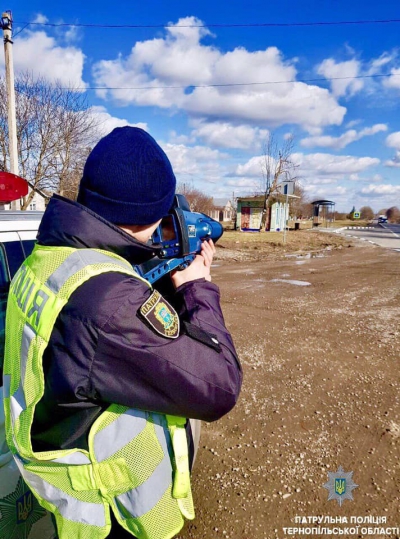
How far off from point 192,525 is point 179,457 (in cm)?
138

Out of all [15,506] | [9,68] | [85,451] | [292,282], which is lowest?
[292,282]

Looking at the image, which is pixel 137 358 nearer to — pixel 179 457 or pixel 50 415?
pixel 50 415

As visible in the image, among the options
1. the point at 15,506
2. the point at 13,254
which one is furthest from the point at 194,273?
the point at 15,506

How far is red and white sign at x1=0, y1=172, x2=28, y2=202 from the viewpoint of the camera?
1.88m

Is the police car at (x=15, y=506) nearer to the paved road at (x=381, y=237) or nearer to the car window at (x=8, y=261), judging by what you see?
the car window at (x=8, y=261)

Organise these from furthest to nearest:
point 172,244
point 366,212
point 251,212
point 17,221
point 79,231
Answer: point 366,212 → point 251,212 → point 17,221 → point 172,244 → point 79,231

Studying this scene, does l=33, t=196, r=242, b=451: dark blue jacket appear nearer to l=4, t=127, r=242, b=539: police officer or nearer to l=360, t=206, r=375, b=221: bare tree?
l=4, t=127, r=242, b=539: police officer

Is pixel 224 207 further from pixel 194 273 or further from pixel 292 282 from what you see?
pixel 194 273

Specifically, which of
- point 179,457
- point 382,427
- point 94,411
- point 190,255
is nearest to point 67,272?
point 94,411

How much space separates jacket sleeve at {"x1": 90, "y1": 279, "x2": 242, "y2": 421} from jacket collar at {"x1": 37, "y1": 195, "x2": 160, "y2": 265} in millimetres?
155

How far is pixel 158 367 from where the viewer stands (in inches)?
37.7

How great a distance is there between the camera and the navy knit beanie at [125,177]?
106 centimetres

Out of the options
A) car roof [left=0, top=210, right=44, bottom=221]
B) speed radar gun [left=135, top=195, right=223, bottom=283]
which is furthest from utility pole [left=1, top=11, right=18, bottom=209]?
speed radar gun [left=135, top=195, right=223, bottom=283]

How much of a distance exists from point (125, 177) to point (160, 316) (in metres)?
0.43
